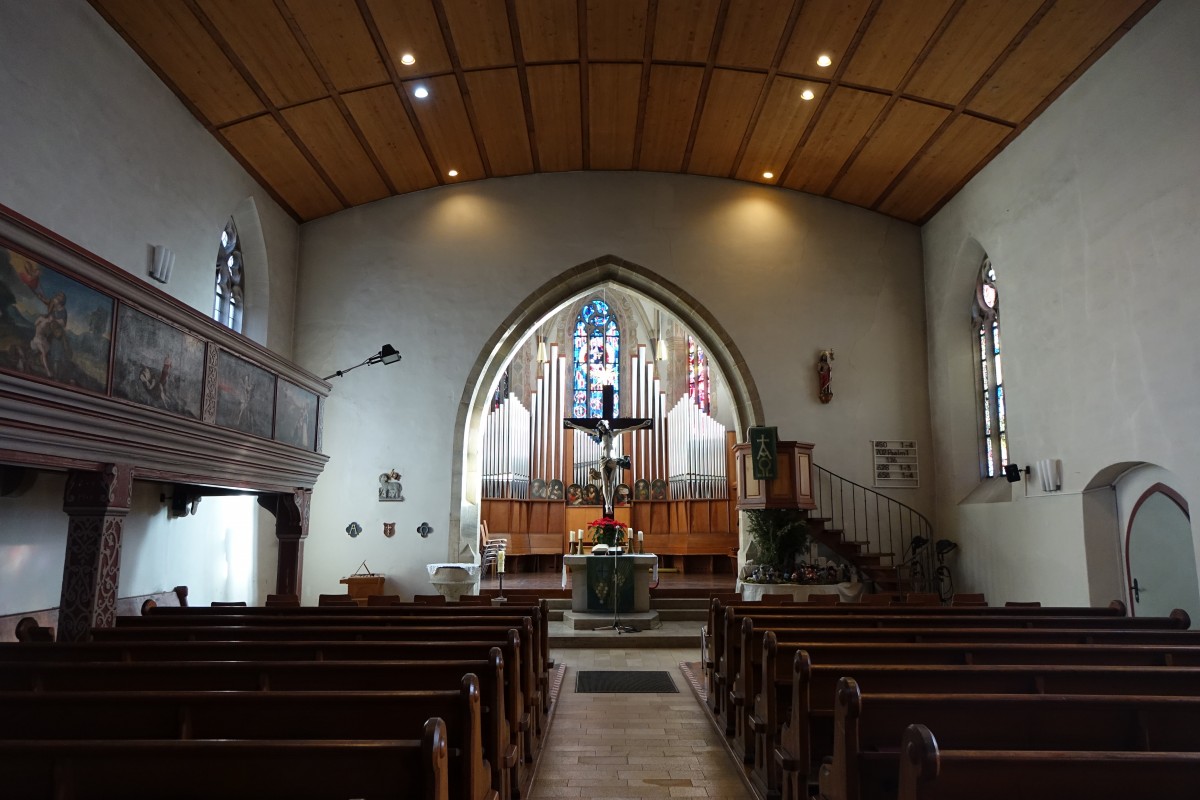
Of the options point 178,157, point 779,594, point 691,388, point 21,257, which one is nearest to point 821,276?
point 779,594

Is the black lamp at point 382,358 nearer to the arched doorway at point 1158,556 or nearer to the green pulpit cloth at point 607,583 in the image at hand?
the green pulpit cloth at point 607,583

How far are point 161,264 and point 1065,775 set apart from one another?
8.92 m

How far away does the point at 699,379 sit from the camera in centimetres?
1898

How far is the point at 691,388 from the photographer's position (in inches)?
751

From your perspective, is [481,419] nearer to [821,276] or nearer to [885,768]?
[821,276]

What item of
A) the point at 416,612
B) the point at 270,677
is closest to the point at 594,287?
the point at 416,612

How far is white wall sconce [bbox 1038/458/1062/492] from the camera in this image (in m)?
8.90

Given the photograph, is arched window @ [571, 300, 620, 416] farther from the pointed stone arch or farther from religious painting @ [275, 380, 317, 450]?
religious painting @ [275, 380, 317, 450]

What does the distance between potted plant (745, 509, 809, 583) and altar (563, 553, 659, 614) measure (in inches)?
61.1

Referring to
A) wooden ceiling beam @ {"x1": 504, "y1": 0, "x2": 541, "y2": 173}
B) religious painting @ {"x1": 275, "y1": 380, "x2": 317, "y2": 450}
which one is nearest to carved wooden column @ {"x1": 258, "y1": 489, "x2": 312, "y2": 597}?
religious painting @ {"x1": 275, "y1": 380, "x2": 317, "y2": 450}

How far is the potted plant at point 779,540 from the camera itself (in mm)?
10927

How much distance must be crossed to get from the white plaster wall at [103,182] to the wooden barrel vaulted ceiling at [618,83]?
40 cm

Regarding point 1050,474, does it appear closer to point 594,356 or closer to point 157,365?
point 157,365

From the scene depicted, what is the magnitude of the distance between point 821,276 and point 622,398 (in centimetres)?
772
